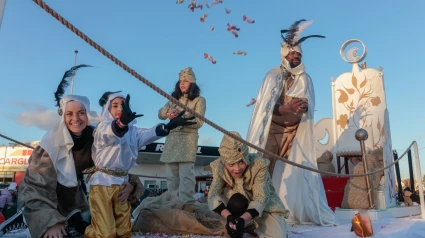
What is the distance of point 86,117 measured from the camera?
2365 mm

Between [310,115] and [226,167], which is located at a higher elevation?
[310,115]

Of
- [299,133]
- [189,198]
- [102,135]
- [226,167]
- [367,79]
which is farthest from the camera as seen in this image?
[367,79]

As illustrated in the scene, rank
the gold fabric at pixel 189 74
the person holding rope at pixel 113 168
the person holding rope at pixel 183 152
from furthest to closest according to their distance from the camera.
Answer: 1. the gold fabric at pixel 189 74
2. the person holding rope at pixel 183 152
3. the person holding rope at pixel 113 168

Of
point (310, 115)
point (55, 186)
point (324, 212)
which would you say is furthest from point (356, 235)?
point (55, 186)

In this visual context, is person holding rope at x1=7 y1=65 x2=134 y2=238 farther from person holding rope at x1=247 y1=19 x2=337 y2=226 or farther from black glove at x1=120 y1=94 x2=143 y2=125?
person holding rope at x1=247 y1=19 x2=337 y2=226

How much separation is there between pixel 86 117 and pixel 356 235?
7.93 ft

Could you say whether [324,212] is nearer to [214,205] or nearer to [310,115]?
[310,115]

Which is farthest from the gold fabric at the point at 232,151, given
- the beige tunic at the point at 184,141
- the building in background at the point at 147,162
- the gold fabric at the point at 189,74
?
the building in background at the point at 147,162

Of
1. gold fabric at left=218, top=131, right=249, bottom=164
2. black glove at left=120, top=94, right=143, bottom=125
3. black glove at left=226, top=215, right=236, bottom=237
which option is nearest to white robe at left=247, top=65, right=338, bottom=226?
gold fabric at left=218, top=131, right=249, bottom=164

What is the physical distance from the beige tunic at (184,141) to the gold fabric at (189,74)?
239 mm

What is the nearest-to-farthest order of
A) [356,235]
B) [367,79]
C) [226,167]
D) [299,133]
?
[226,167], [356,235], [299,133], [367,79]

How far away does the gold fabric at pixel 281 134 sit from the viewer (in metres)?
4.17

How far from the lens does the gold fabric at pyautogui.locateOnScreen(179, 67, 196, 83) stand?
13.0 feet

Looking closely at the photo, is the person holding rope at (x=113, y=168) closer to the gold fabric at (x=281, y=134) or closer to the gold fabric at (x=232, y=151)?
the gold fabric at (x=232, y=151)
